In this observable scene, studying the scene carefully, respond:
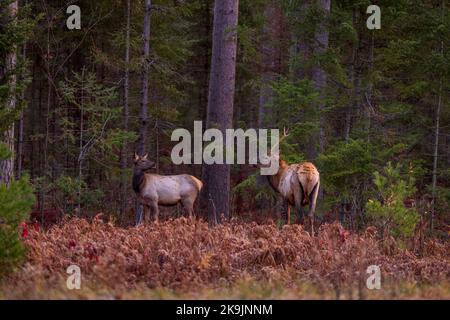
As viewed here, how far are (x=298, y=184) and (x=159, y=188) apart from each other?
3721mm

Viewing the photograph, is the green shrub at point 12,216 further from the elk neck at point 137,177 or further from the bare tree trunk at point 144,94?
Answer: the bare tree trunk at point 144,94

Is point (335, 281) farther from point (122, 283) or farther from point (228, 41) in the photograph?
point (228, 41)

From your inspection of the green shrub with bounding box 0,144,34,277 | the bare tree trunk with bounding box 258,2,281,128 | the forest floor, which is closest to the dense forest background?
the forest floor

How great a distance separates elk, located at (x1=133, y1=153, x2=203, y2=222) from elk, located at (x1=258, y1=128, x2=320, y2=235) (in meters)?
2.21

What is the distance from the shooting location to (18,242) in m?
7.62

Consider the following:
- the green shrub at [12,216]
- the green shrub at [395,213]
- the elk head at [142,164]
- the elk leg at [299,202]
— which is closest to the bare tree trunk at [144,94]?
the elk head at [142,164]

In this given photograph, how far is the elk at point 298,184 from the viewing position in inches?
533

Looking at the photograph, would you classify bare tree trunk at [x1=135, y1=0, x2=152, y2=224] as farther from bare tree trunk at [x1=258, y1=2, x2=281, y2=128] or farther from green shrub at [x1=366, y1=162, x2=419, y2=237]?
bare tree trunk at [x1=258, y1=2, x2=281, y2=128]

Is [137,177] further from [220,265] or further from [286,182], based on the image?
[220,265]

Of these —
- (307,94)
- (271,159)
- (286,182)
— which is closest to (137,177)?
(271,159)

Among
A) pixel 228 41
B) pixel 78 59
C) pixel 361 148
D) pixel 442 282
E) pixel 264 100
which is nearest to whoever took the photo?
pixel 442 282

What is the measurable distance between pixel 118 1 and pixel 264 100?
8778 millimetres

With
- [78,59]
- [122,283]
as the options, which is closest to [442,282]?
[122,283]

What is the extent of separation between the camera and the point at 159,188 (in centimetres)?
1572
